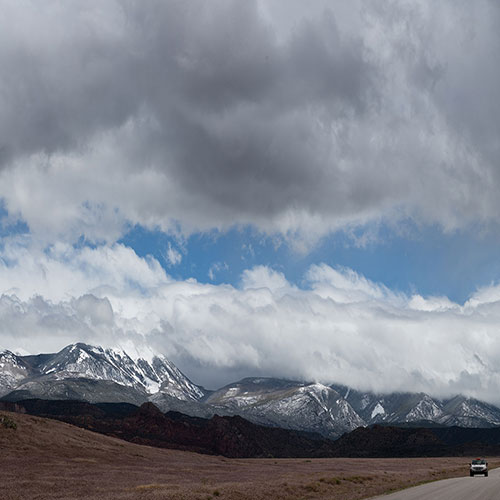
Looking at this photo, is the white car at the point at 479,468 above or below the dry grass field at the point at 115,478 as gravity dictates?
below

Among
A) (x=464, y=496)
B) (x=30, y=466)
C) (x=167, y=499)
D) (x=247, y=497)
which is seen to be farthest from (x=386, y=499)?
(x=30, y=466)

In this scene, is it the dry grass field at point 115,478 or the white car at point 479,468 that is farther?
the white car at point 479,468

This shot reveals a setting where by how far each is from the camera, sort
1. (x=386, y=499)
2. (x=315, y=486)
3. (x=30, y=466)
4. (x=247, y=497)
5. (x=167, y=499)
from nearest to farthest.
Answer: (x=386, y=499) < (x=167, y=499) < (x=247, y=497) < (x=315, y=486) < (x=30, y=466)

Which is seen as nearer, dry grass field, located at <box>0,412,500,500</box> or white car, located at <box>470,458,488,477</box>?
dry grass field, located at <box>0,412,500,500</box>

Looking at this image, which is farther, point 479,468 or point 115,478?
point 479,468

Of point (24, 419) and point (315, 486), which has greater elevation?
point (24, 419)

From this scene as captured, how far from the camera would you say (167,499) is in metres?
48.0

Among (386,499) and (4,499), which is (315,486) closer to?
(386,499)

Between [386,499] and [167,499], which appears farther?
[167,499]

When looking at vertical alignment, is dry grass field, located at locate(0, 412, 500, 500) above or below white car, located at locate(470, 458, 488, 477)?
above

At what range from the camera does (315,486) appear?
60.3m

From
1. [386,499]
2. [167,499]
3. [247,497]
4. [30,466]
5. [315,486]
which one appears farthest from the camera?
[30,466]

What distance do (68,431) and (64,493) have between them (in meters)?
104

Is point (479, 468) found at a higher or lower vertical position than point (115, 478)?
lower
